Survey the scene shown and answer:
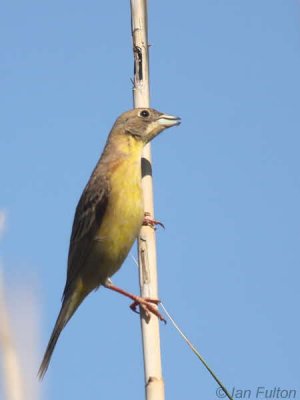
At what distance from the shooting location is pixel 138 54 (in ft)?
14.6

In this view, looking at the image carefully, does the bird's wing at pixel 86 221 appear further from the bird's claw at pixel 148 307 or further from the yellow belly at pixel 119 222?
the bird's claw at pixel 148 307

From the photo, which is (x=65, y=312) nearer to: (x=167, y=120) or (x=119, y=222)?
(x=119, y=222)

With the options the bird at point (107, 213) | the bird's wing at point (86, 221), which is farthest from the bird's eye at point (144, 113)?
the bird's wing at point (86, 221)

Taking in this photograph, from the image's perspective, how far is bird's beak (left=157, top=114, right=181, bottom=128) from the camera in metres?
5.69

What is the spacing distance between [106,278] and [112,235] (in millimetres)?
549

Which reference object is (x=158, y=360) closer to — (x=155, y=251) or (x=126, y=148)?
(x=155, y=251)

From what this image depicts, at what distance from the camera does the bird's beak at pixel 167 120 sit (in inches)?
224

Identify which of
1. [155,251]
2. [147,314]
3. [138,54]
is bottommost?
[147,314]

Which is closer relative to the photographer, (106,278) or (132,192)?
(132,192)

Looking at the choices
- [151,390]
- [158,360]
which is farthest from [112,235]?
[151,390]

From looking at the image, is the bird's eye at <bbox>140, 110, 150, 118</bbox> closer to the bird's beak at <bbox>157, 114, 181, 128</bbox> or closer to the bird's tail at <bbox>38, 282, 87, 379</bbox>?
the bird's beak at <bbox>157, 114, 181, 128</bbox>

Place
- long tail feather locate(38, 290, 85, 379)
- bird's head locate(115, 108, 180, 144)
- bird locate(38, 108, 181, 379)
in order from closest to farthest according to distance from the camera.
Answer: long tail feather locate(38, 290, 85, 379) → bird locate(38, 108, 181, 379) → bird's head locate(115, 108, 180, 144)

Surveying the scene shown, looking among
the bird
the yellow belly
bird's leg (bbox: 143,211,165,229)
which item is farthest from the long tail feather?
bird's leg (bbox: 143,211,165,229)

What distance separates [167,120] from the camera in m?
5.76
